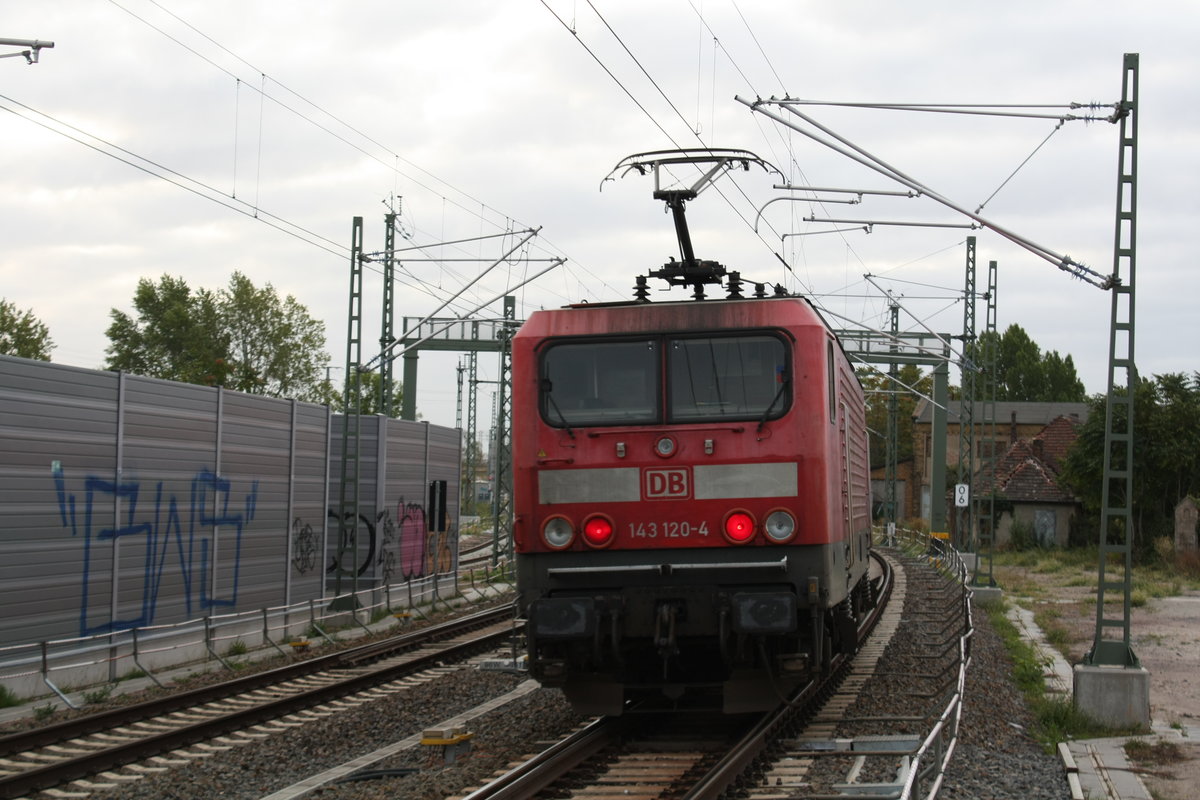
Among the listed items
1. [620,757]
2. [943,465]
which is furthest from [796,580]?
[943,465]

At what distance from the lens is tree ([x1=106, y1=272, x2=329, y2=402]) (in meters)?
72.4

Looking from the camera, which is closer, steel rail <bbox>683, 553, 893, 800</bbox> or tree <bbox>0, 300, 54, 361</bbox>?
steel rail <bbox>683, 553, 893, 800</bbox>

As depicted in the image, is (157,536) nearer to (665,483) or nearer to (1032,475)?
(665,483)

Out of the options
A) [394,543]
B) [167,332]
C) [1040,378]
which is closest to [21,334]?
[167,332]

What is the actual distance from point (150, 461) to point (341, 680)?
15.2 feet

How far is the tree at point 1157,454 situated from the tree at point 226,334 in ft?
143

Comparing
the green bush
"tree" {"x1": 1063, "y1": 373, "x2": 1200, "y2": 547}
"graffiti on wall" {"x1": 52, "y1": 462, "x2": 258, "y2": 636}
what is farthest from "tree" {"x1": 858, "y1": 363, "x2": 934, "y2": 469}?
"graffiti on wall" {"x1": 52, "y1": 462, "x2": 258, "y2": 636}

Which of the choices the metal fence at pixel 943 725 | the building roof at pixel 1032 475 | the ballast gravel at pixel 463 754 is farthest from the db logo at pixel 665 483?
the building roof at pixel 1032 475

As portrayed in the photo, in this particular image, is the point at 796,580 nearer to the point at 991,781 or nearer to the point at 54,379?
the point at 991,781

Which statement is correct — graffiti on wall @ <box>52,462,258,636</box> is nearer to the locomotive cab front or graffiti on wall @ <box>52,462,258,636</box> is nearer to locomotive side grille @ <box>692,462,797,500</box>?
the locomotive cab front

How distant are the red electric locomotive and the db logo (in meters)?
0.01

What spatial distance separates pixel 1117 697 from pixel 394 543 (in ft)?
55.8

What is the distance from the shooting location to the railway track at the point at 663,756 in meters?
8.42

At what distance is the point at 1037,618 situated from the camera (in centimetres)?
2306
